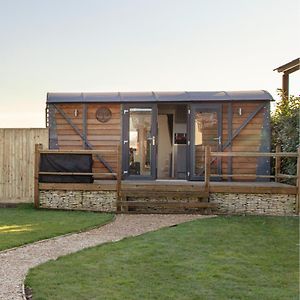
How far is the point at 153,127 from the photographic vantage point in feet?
34.6

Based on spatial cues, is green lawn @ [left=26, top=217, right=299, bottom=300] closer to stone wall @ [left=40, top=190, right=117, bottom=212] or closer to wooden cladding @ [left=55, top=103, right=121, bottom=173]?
stone wall @ [left=40, top=190, right=117, bottom=212]

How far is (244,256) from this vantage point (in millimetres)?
5195

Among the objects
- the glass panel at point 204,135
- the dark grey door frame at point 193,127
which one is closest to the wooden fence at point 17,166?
the dark grey door frame at point 193,127

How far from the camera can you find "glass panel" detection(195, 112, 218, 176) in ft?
34.8

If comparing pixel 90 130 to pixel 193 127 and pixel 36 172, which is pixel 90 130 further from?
pixel 193 127

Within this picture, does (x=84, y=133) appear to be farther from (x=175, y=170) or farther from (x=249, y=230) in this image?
(x=249, y=230)

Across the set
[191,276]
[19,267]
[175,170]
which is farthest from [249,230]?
[175,170]

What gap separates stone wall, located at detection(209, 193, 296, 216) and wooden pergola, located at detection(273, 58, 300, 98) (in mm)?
4121

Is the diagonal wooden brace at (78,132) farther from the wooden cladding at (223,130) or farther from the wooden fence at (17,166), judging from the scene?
the wooden fence at (17,166)

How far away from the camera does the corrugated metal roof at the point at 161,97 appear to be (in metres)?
10.5

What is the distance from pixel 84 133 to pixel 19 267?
20.9ft

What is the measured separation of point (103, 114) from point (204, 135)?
104 inches

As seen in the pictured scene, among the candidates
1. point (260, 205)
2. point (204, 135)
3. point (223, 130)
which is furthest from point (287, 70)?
point (260, 205)

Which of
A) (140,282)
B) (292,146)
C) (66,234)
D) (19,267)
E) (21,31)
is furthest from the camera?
(21,31)
